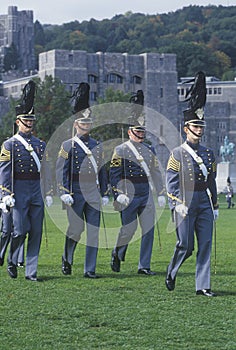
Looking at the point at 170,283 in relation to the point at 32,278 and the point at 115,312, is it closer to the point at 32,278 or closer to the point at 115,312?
the point at 115,312

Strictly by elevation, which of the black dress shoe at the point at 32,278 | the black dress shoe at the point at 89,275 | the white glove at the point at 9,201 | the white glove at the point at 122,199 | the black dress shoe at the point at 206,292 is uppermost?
the white glove at the point at 9,201

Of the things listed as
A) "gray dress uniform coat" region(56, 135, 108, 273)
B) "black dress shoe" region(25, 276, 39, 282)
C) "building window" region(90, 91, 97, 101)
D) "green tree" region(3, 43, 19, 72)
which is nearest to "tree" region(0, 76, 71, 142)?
"building window" region(90, 91, 97, 101)

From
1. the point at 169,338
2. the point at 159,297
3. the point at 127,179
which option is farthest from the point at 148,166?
the point at 169,338

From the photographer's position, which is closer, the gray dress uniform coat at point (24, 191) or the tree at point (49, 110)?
the gray dress uniform coat at point (24, 191)

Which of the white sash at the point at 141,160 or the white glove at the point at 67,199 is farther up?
the white sash at the point at 141,160

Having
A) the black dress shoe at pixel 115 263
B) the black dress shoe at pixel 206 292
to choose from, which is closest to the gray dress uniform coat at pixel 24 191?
the black dress shoe at pixel 115 263

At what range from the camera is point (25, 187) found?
12.3 m

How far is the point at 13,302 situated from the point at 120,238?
3015 millimetres

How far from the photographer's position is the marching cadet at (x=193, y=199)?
1102 centimetres

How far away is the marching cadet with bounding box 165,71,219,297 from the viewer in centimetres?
1102

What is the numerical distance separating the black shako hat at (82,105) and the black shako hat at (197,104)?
1702mm

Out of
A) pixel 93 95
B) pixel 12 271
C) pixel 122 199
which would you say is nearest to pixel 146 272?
pixel 122 199

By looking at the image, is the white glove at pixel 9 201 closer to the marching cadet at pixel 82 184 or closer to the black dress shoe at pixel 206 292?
the marching cadet at pixel 82 184

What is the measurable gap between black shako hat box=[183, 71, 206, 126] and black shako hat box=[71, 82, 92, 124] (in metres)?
1.70
